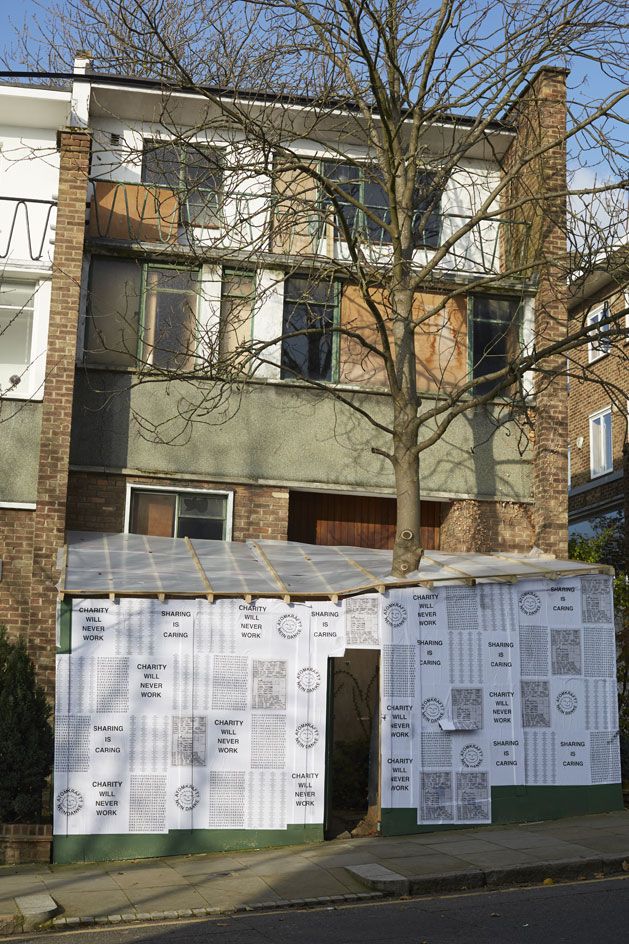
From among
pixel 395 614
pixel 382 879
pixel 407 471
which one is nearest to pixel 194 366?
pixel 407 471

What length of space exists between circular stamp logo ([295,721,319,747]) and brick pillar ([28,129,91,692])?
365 centimetres

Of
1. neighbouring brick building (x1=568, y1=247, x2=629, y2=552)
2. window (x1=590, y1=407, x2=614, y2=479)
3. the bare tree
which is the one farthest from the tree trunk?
window (x1=590, y1=407, x2=614, y2=479)

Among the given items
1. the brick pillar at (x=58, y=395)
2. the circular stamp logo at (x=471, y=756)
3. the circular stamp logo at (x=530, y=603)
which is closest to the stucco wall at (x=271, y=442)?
the brick pillar at (x=58, y=395)

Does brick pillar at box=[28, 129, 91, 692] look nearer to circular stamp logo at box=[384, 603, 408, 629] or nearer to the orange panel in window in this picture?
the orange panel in window

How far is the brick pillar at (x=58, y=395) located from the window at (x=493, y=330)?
6.03 metres

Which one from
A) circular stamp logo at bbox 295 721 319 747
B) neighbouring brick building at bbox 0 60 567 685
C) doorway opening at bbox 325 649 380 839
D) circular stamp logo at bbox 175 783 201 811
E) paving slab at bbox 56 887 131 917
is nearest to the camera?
paving slab at bbox 56 887 131 917

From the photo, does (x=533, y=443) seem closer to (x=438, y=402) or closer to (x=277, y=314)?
(x=438, y=402)

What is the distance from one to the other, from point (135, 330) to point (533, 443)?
240 inches

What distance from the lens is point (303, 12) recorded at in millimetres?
12477

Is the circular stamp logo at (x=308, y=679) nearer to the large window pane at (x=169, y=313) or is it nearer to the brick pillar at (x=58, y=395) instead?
the brick pillar at (x=58, y=395)

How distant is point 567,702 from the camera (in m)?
12.2

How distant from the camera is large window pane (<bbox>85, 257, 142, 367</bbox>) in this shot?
15172 millimetres

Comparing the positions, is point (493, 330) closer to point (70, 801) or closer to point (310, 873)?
point (310, 873)

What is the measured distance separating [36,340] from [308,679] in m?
6.64
